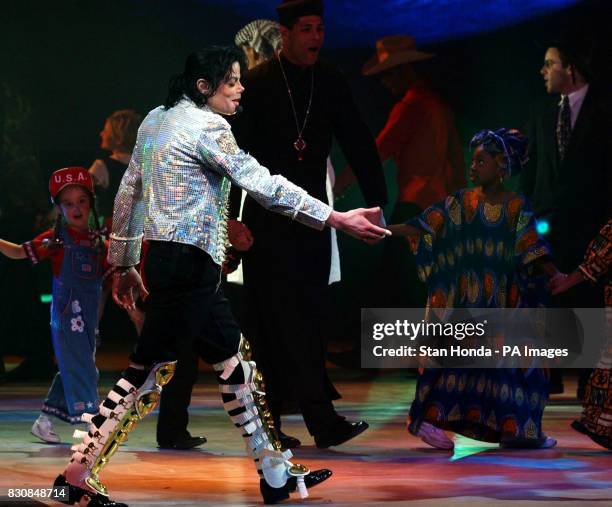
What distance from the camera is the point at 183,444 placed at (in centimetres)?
644

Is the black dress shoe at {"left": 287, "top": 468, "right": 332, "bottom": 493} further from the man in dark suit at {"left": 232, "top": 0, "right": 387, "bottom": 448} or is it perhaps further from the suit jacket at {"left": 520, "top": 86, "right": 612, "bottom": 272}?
the suit jacket at {"left": 520, "top": 86, "right": 612, "bottom": 272}

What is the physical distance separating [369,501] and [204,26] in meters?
5.78

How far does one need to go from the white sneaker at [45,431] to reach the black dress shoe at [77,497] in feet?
5.68

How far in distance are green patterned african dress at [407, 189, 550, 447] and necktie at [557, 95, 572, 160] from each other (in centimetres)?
268

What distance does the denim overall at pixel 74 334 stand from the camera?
265 inches

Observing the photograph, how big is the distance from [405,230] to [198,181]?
6.26ft

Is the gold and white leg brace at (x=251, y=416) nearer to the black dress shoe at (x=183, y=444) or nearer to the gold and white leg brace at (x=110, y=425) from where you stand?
the gold and white leg brace at (x=110, y=425)

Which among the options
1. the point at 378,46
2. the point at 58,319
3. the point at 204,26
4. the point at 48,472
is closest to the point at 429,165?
the point at 378,46

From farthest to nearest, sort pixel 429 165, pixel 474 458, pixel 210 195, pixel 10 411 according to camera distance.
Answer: pixel 429 165 → pixel 10 411 → pixel 474 458 → pixel 210 195

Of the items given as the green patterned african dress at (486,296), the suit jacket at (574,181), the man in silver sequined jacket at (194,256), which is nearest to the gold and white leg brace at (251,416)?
the man in silver sequined jacket at (194,256)

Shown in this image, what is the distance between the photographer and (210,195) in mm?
4891

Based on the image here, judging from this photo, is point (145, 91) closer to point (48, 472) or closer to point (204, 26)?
point (204, 26)

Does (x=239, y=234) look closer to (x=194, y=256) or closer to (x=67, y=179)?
(x=194, y=256)

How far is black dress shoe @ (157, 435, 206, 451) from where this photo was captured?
6.44m
